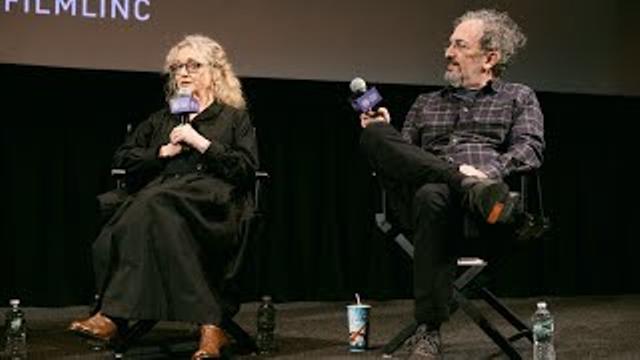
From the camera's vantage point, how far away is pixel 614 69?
5344 mm

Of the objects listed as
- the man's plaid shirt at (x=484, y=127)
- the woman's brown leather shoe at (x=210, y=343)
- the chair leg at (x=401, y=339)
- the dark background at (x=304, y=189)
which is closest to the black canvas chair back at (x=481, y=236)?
the chair leg at (x=401, y=339)

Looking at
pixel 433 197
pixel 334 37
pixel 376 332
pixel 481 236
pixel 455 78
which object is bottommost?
pixel 376 332

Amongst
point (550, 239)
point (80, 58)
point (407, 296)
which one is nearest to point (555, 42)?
point (550, 239)

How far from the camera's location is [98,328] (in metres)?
3.07

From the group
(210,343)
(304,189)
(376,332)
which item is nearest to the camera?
(210,343)

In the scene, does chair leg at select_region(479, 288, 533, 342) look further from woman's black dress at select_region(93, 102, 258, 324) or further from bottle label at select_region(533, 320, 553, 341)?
woman's black dress at select_region(93, 102, 258, 324)

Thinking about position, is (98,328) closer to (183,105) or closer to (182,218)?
(182,218)

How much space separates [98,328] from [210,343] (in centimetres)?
36

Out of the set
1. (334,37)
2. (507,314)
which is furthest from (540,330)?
(334,37)

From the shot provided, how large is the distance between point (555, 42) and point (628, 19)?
0.45 metres

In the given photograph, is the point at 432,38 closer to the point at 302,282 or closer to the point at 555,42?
the point at 555,42

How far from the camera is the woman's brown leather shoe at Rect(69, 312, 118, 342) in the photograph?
3047 mm

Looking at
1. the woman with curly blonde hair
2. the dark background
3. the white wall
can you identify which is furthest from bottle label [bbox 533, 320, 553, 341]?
the white wall

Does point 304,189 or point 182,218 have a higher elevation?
point 304,189
